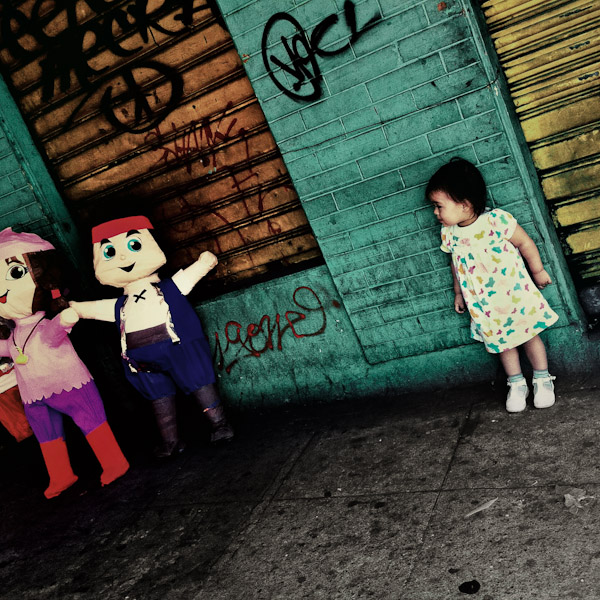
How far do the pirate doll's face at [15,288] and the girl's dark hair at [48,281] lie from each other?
0.03 m

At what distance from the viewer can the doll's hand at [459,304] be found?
3758 millimetres

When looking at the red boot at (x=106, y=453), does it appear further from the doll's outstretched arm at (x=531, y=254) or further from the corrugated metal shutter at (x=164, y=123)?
the doll's outstretched arm at (x=531, y=254)

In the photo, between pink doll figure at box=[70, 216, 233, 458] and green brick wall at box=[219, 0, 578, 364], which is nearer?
green brick wall at box=[219, 0, 578, 364]

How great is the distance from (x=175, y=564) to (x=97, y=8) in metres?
3.74

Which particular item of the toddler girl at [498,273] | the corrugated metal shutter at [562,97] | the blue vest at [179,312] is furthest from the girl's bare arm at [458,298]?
the blue vest at [179,312]

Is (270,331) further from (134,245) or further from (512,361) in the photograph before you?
(512,361)

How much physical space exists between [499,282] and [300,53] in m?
1.83

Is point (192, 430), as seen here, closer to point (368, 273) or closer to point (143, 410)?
point (143, 410)

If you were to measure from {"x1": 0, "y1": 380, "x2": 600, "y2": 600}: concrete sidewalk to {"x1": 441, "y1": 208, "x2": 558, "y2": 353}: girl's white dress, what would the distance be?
451 mm

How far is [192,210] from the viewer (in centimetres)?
453

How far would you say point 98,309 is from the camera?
4.40m

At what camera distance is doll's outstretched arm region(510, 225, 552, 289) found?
340cm

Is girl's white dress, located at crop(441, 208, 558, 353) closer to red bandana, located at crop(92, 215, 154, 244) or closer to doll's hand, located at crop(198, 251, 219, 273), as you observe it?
doll's hand, located at crop(198, 251, 219, 273)

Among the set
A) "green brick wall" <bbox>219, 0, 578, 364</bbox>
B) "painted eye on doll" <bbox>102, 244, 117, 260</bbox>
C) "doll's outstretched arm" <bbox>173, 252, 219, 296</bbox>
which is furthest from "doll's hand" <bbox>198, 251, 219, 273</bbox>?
"green brick wall" <bbox>219, 0, 578, 364</bbox>
